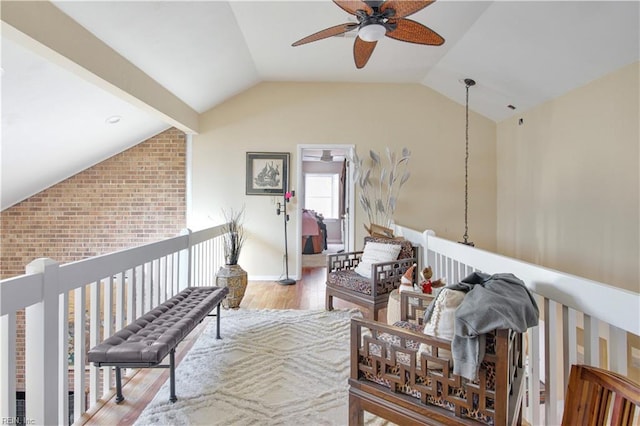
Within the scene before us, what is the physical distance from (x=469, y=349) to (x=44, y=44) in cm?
286

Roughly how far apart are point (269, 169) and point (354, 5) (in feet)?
10.3

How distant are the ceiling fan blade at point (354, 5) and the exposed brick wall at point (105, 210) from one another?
3684 mm

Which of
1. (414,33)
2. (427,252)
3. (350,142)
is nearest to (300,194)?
(350,142)

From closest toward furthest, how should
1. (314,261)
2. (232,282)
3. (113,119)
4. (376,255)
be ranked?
(376,255) < (232,282) < (113,119) < (314,261)

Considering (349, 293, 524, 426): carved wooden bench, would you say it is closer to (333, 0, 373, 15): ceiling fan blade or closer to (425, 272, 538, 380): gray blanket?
(425, 272, 538, 380): gray blanket

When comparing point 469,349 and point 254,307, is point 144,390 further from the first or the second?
point 469,349

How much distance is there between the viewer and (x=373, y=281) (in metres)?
2.89

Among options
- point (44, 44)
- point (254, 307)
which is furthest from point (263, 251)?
point (44, 44)

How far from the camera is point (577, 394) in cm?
90

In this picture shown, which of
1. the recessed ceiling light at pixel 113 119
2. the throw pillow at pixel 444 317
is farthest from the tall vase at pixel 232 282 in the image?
the throw pillow at pixel 444 317

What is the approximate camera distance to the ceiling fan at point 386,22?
6.30ft

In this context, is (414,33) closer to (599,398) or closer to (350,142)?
(599,398)

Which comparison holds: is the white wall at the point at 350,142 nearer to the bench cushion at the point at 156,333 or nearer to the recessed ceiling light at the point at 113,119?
the recessed ceiling light at the point at 113,119

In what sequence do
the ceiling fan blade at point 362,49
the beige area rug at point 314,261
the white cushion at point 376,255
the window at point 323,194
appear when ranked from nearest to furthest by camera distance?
1. the ceiling fan blade at point 362,49
2. the white cushion at point 376,255
3. the beige area rug at point 314,261
4. the window at point 323,194
